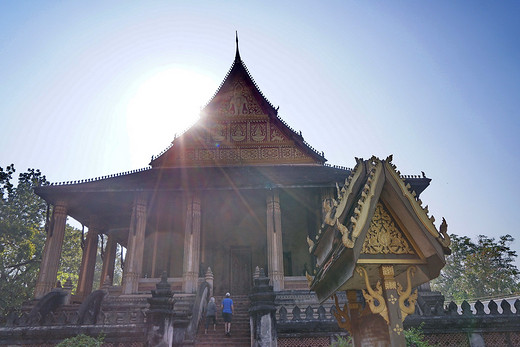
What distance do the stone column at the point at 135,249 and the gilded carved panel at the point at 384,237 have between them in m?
12.1

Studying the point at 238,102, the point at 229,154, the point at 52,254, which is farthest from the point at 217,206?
the point at 52,254

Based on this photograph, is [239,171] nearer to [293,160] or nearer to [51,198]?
[293,160]

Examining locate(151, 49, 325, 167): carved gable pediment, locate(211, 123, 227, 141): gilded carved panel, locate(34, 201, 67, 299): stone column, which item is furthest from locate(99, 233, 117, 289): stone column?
locate(211, 123, 227, 141): gilded carved panel

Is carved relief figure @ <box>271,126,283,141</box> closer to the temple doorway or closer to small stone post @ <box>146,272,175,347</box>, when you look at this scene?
the temple doorway

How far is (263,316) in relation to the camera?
25.8 ft

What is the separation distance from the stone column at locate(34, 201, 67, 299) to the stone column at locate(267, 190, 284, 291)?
8397 mm

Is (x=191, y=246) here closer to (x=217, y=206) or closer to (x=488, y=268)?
(x=217, y=206)

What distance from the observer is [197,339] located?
8.96 meters

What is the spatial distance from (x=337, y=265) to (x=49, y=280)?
13.8 metres

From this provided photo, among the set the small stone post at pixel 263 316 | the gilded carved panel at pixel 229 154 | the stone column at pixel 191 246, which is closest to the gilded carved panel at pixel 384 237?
the small stone post at pixel 263 316

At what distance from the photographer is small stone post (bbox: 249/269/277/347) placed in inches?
301

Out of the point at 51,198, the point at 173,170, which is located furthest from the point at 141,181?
the point at 51,198

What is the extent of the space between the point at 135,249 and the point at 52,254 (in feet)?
11.0

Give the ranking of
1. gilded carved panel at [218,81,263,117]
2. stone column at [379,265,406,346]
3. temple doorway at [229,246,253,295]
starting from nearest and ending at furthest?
stone column at [379,265,406,346] < temple doorway at [229,246,253,295] < gilded carved panel at [218,81,263,117]
